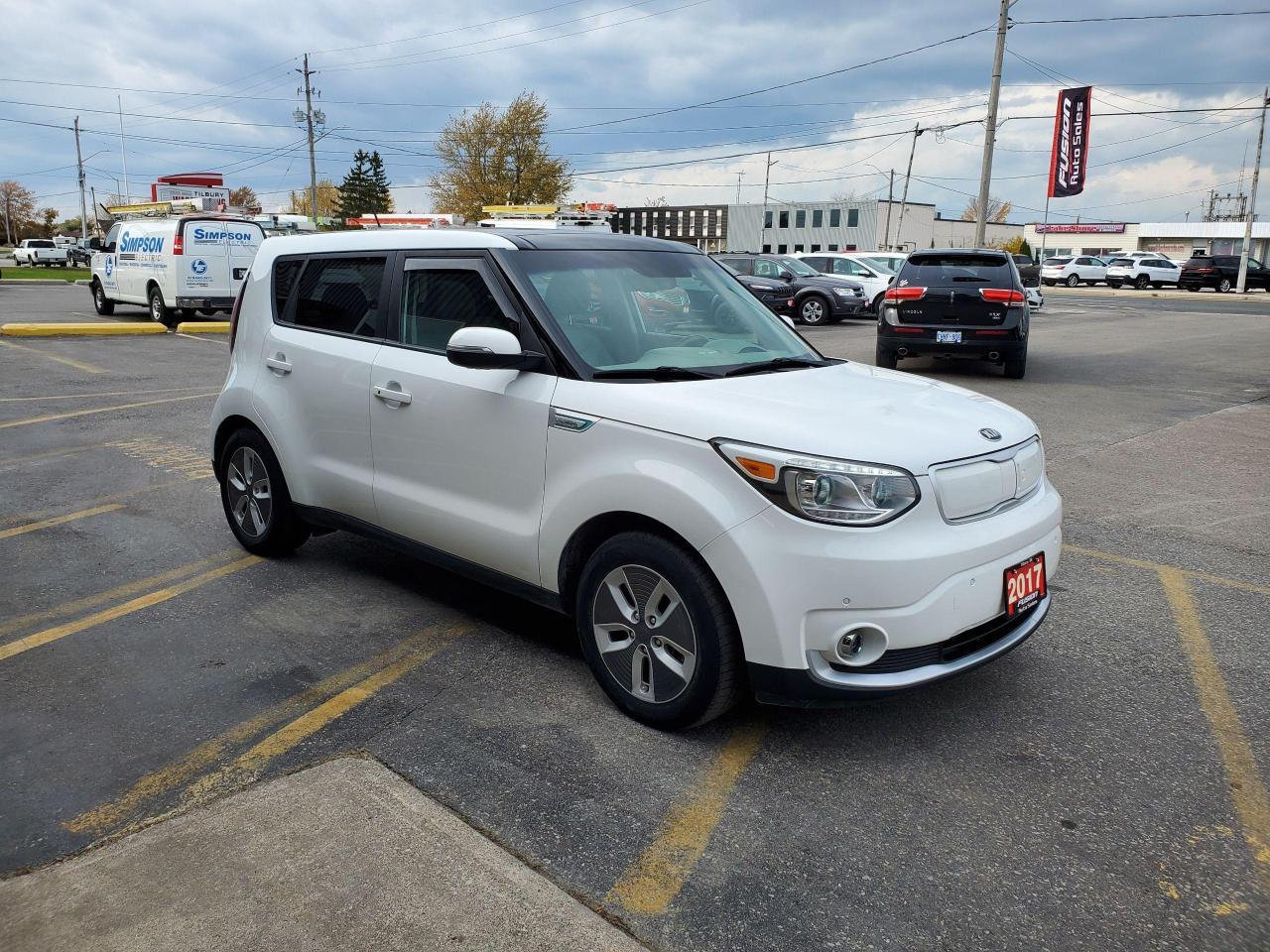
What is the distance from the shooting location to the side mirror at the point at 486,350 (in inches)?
144

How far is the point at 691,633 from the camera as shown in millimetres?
3295

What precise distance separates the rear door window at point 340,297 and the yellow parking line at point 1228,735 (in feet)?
12.5

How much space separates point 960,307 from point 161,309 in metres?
15.2

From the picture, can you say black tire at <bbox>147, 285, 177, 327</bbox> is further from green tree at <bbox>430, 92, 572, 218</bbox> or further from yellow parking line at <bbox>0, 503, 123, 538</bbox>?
green tree at <bbox>430, 92, 572, 218</bbox>

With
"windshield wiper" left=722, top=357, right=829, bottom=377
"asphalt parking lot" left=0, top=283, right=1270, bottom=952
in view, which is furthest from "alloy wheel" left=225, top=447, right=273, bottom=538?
"windshield wiper" left=722, top=357, right=829, bottom=377

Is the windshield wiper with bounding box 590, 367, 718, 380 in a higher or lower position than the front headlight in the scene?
higher

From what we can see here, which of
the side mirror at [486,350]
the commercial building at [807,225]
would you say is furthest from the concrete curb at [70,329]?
the commercial building at [807,225]

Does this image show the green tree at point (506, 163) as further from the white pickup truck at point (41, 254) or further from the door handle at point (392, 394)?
the door handle at point (392, 394)

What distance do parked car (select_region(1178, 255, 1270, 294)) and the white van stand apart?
149ft

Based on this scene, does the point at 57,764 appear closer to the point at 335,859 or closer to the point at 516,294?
the point at 335,859

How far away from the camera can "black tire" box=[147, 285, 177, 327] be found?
19.3m

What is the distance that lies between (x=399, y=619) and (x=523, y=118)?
200 ft

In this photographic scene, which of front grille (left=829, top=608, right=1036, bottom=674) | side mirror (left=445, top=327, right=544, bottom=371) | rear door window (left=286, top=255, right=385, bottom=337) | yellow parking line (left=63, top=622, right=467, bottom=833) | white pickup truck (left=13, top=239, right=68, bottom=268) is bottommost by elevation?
yellow parking line (left=63, top=622, right=467, bottom=833)

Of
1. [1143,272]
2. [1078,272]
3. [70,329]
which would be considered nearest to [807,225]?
[1078,272]
